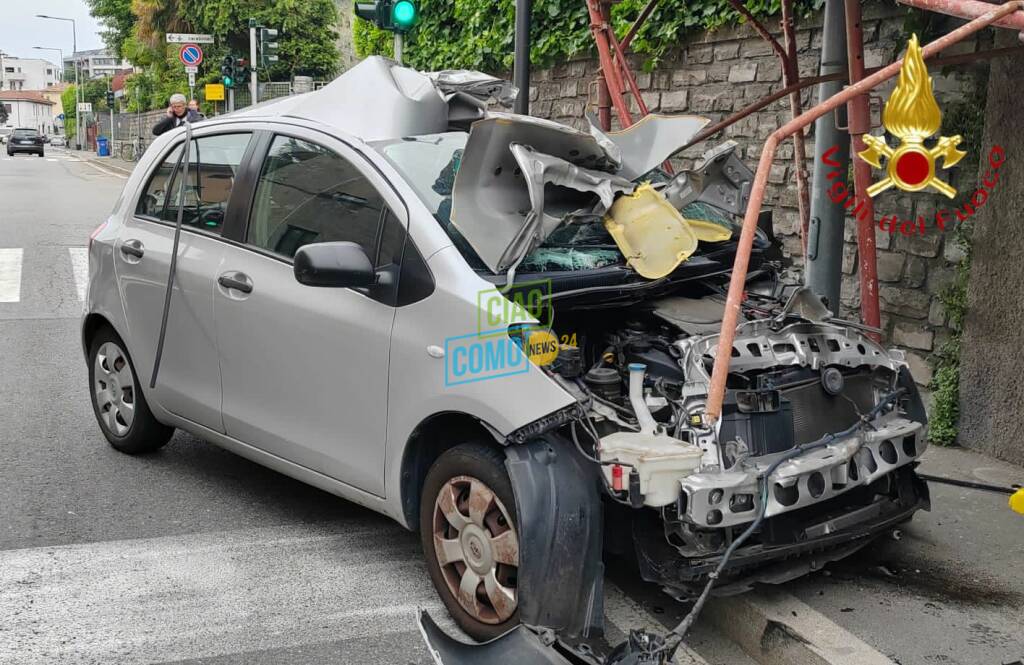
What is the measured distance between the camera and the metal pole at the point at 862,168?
513 centimetres

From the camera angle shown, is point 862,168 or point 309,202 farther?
point 862,168

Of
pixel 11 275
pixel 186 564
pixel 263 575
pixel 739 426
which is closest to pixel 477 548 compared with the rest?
pixel 739 426

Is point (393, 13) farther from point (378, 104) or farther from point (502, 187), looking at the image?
point (502, 187)

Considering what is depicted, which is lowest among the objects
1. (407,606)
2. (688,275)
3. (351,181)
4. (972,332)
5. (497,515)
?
(407,606)

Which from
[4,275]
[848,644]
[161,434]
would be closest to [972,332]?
[848,644]

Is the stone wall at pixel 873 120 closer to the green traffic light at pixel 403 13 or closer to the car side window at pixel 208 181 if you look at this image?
the green traffic light at pixel 403 13

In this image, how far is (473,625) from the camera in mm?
3967

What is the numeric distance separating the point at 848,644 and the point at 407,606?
5.49 feet

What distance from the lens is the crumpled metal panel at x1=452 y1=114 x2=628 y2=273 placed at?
13.4ft

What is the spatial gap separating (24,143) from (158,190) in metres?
60.3

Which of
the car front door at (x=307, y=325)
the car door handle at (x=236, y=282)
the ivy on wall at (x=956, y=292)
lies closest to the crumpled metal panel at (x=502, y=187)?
the car front door at (x=307, y=325)

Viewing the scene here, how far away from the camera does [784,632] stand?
151 inches

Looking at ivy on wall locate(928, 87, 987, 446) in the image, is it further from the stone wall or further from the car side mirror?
the car side mirror

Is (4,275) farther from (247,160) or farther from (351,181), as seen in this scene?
(351,181)
